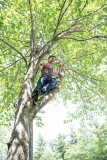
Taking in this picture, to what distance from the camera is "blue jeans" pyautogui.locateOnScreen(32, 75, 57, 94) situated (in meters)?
5.00

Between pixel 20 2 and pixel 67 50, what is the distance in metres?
2.90

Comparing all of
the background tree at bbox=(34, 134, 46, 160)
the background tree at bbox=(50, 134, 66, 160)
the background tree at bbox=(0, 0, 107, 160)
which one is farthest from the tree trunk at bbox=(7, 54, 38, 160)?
the background tree at bbox=(34, 134, 46, 160)

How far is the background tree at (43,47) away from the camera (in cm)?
409

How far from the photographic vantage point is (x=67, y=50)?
8.13m

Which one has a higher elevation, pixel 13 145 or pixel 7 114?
pixel 7 114

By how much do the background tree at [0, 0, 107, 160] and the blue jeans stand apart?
0.25m

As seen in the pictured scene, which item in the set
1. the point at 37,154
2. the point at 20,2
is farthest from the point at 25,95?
the point at 37,154

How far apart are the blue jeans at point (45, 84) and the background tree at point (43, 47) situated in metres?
0.25

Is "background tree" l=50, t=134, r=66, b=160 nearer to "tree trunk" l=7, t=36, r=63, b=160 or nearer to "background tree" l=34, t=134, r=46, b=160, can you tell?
"background tree" l=34, t=134, r=46, b=160

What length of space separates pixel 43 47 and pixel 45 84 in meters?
1.24

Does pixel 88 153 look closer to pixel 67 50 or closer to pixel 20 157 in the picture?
pixel 67 50

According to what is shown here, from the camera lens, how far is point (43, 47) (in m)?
5.88

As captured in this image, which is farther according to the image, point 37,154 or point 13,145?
point 37,154

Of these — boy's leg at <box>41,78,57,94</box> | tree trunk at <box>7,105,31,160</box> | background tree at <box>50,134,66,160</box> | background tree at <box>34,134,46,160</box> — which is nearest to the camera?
tree trunk at <box>7,105,31,160</box>
